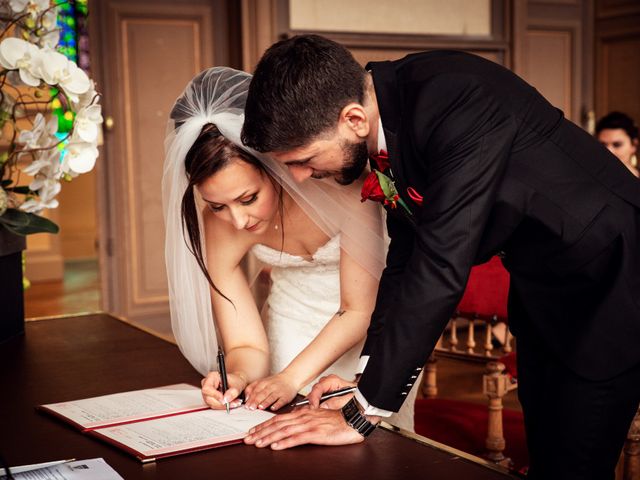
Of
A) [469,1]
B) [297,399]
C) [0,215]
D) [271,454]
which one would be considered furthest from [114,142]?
[271,454]

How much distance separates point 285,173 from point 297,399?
0.64m

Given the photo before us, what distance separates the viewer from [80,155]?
7.16ft

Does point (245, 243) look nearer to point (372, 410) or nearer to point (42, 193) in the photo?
point (42, 193)

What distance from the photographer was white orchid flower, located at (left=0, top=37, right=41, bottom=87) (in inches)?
81.1

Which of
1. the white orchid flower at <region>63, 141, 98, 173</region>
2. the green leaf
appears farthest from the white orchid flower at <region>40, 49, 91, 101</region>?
the green leaf

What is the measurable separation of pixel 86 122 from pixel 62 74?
0.13 metres

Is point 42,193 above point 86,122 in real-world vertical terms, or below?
below

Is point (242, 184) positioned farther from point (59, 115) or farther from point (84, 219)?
point (84, 219)

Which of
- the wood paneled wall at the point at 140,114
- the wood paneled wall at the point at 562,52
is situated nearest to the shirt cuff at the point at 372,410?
the wood paneled wall at the point at 140,114

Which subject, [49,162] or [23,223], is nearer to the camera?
[49,162]

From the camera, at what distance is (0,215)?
231cm

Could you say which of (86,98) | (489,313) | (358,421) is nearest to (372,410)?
(358,421)

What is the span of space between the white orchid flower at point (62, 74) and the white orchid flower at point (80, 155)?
121 mm

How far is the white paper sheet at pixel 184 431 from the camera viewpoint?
5.06 ft
